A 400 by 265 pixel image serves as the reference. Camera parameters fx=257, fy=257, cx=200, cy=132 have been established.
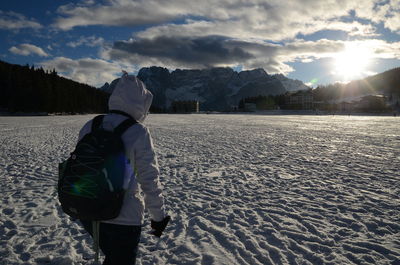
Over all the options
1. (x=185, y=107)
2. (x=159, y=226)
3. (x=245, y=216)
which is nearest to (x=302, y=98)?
(x=185, y=107)

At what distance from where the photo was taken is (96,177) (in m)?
2.07

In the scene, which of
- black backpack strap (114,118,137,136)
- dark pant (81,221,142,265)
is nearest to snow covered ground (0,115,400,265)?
dark pant (81,221,142,265)

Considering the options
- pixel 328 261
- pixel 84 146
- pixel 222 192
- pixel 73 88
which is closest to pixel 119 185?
pixel 84 146

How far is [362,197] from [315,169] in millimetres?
2809

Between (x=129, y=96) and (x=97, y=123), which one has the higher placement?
(x=129, y=96)

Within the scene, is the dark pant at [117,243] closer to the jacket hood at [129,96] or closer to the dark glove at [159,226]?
the dark glove at [159,226]

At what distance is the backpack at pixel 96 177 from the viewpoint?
208cm

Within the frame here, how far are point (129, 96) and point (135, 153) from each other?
20.4 inches

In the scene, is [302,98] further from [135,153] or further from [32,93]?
[135,153]

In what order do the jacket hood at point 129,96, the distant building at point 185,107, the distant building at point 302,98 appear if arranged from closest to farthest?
1. the jacket hood at point 129,96
2. the distant building at point 302,98
3. the distant building at point 185,107

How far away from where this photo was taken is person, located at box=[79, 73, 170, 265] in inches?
89.2

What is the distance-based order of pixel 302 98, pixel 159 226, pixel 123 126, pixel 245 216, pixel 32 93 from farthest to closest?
pixel 302 98 < pixel 32 93 < pixel 245 216 < pixel 159 226 < pixel 123 126

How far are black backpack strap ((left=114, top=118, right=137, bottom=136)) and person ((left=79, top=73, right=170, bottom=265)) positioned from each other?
0.03 metres

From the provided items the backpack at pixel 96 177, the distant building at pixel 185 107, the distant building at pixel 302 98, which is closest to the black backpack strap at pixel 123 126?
the backpack at pixel 96 177
